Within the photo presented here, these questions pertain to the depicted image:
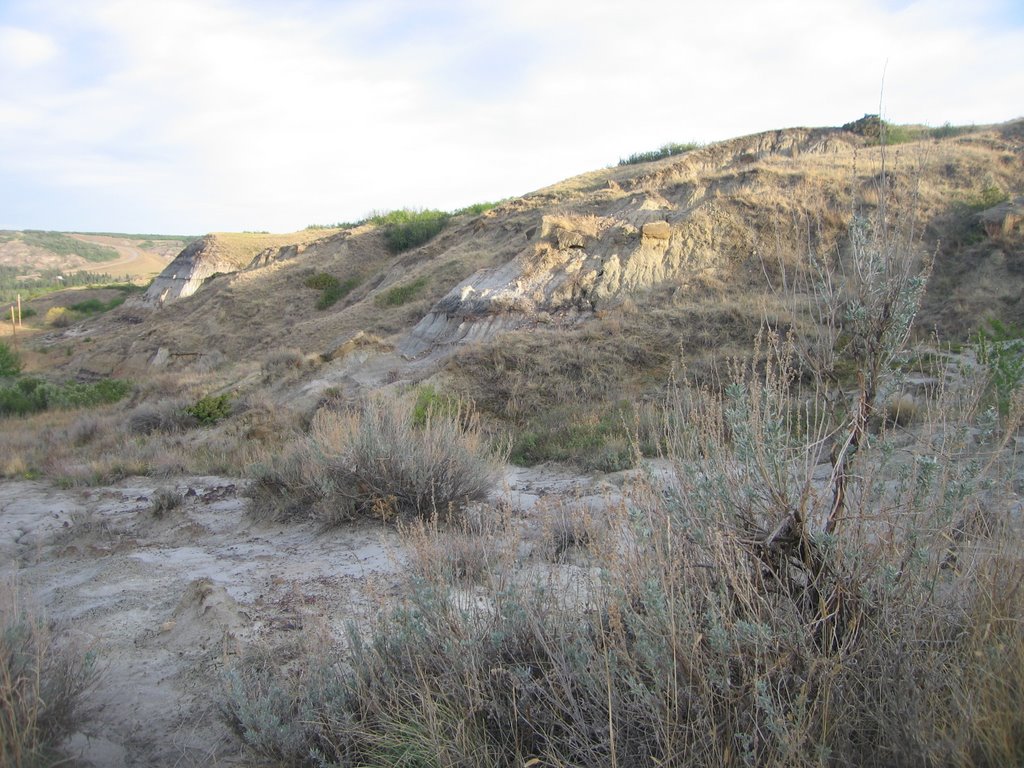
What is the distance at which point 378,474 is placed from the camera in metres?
6.17

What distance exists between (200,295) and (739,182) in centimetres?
2097

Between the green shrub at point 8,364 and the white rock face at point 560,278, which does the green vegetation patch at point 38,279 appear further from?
the white rock face at point 560,278

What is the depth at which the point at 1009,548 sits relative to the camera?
8.46ft

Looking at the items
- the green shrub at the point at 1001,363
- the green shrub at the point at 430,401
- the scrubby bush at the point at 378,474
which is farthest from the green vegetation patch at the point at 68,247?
the green shrub at the point at 1001,363

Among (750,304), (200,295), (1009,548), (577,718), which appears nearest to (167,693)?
(577,718)

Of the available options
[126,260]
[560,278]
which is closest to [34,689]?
[560,278]

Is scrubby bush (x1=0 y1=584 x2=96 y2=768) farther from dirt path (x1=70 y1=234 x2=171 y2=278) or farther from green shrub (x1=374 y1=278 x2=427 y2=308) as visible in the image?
dirt path (x1=70 y1=234 x2=171 y2=278)

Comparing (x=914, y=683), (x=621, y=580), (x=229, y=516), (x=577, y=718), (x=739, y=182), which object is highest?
(x=739, y=182)

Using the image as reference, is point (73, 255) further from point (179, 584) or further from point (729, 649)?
point (729, 649)

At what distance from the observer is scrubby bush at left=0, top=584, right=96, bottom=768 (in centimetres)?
253

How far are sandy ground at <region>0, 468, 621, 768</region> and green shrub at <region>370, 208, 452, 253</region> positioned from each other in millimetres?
20464

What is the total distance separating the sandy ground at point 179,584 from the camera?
3.21 meters

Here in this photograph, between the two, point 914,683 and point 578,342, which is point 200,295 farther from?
point 914,683

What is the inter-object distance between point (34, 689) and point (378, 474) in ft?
11.7
